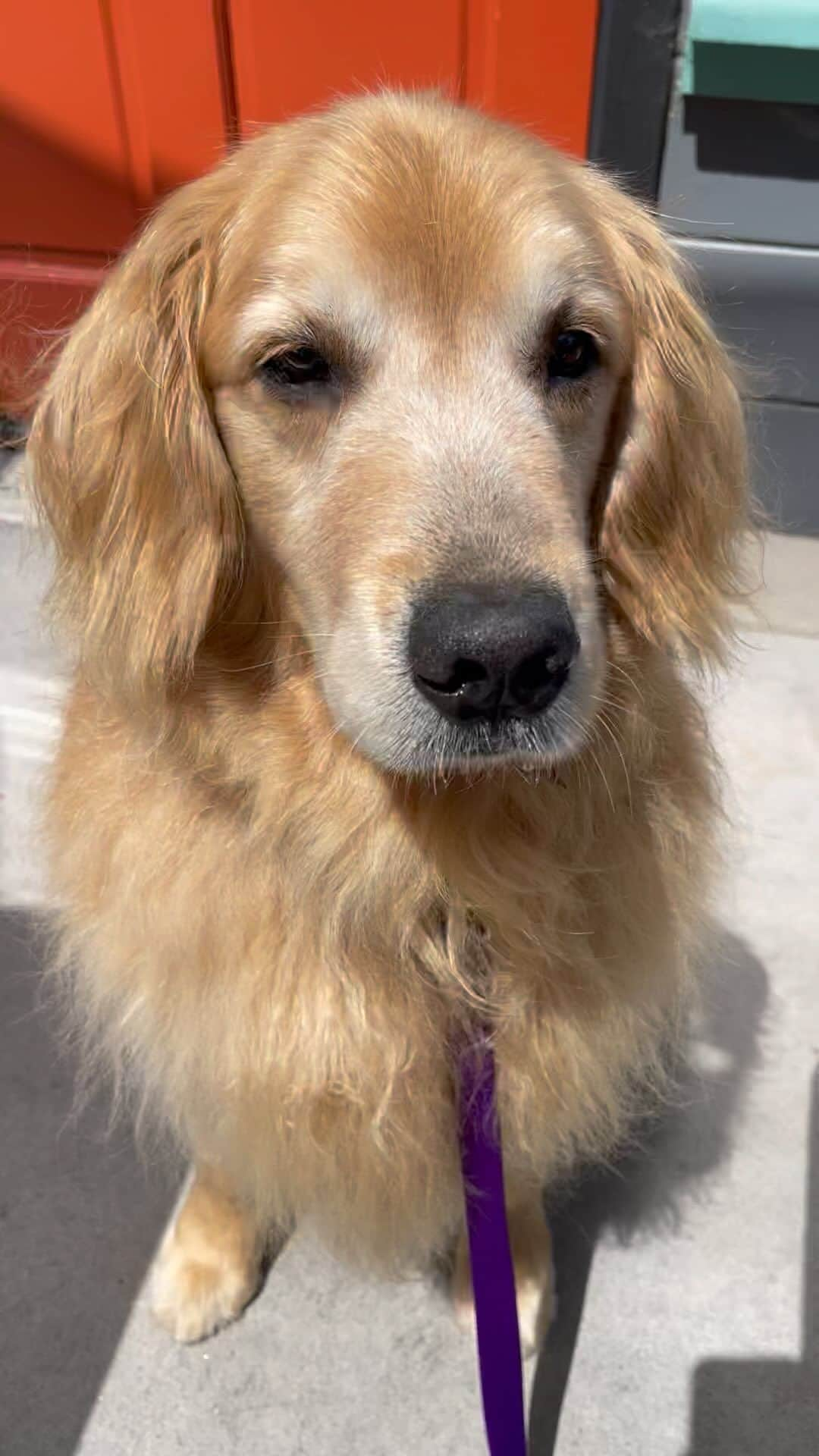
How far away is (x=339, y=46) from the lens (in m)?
3.45

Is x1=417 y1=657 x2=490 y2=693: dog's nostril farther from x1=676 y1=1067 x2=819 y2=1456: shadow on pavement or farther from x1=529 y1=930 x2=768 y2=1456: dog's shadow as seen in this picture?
x1=676 y1=1067 x2=819 y2=1456: shadow on pavement

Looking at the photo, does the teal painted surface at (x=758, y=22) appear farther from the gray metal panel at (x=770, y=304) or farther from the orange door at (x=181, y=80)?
the gray metal panel at (x=770, y=304)

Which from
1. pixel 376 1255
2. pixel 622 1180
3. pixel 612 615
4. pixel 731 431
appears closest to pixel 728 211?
pixel 731 431

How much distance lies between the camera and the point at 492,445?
140cm

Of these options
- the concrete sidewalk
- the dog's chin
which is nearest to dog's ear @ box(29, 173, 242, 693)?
the dog's chin

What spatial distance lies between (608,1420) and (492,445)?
1613 mm

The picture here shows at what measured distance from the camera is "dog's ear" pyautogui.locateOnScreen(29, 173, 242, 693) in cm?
151

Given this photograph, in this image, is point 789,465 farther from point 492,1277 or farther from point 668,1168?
point 492,1277

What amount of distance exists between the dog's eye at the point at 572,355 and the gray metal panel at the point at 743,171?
2.02 m

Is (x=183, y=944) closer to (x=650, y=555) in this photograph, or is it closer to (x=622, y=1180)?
(x=650, y=555)

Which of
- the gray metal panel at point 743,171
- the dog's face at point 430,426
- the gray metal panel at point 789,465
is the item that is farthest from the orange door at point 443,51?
the dog's face at point 430,426

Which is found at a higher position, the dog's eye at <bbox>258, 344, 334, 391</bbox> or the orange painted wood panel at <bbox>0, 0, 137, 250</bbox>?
the dog's eye at <bbox>258, 344, 334, 391</bbox>

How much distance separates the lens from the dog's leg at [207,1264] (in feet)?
6.69

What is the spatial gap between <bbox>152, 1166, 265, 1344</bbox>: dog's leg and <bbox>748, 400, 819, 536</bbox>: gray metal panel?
→ 2.59 meters
